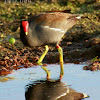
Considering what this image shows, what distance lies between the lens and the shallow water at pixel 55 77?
15.7 ft

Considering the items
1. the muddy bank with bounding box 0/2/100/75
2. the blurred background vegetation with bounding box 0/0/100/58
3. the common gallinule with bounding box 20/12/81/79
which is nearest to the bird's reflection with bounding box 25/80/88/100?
the common gallinule with bounding box 20/12/81/79

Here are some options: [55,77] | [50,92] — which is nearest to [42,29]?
[55,77]

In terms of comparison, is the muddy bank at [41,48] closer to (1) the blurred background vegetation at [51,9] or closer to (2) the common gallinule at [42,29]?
(1) the blurred background vegetation at [51,9]

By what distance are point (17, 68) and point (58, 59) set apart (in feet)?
4.14

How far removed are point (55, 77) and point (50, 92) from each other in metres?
1.06

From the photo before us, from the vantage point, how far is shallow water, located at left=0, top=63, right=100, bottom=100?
4777 mm

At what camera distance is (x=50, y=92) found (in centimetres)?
491

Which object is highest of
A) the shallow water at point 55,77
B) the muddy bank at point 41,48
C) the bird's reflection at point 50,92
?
the muddy bank at point 41,48

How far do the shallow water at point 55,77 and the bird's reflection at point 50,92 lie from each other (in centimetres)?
10

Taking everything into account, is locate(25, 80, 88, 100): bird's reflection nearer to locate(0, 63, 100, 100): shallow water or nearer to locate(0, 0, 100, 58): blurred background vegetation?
locate(0, 63, 100, 100): shallow water

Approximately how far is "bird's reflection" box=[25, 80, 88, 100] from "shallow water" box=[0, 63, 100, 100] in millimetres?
103

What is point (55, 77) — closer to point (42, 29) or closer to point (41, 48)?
point (42, 29)

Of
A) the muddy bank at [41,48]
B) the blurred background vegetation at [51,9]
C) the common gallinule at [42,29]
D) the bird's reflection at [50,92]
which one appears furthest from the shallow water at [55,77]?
the blurred background vegetation at [51,9]

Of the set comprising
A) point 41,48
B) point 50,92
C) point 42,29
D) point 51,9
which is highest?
point 51,9
